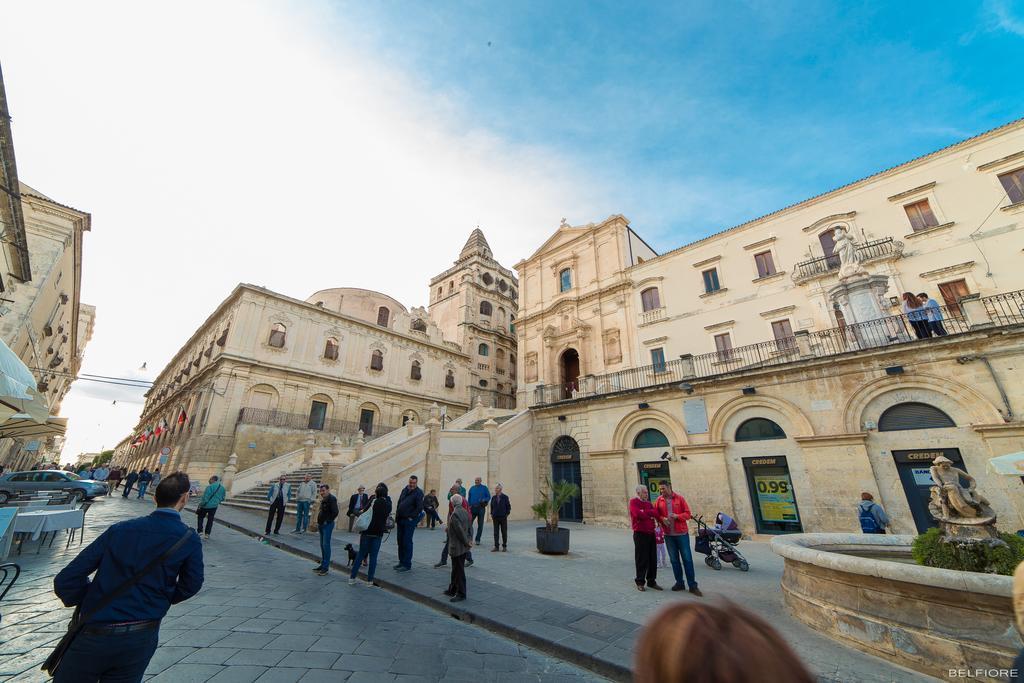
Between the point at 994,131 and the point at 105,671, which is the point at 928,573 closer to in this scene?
the point at 105,671

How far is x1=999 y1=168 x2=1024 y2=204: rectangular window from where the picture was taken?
13462 mm

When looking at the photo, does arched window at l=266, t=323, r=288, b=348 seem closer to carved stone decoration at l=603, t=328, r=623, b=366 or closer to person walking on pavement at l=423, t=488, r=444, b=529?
person walking on pavement at l=423, t=488, r=444, b=529

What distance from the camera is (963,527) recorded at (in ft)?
15.7

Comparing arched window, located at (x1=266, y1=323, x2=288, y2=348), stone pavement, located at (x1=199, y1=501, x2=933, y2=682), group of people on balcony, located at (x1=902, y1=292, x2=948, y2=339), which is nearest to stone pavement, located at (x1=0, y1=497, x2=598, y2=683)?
stone pavement, located at (x1=199, y1=501, x2=933, y2=682)

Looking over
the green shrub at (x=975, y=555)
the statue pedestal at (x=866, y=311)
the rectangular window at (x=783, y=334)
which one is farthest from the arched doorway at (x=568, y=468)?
the green shrub at (x=975, y=555)

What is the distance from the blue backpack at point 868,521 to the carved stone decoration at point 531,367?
645 inches

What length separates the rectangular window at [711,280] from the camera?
61.9ft

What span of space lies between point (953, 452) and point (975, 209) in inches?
382

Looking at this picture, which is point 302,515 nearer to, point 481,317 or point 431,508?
point 431,508

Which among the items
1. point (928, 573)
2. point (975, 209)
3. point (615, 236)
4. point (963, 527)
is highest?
point (615, 236)

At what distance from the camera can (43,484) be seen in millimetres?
16688

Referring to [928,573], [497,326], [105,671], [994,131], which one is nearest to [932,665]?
[928,573]

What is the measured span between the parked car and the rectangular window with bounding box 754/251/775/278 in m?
28.5

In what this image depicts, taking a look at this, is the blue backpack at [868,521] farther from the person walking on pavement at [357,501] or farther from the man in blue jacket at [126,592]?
the man in blue jacket at [126,592]
